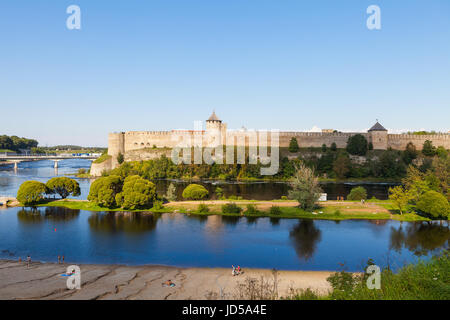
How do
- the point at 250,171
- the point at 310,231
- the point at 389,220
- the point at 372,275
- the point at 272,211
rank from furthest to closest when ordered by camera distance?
the point at 250,171, the point at 272,211, the point at 389,220, the point at 310,231, the point at 372,275

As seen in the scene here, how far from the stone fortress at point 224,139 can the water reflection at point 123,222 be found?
31.5 meters

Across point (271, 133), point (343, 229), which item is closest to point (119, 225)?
point (343, 229)

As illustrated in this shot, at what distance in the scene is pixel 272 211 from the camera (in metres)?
26.8

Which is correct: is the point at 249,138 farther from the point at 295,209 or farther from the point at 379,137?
the point at 295,209

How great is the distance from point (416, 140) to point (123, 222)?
53834 millimetres

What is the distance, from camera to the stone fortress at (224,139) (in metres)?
57.3

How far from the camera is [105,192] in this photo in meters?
28.1

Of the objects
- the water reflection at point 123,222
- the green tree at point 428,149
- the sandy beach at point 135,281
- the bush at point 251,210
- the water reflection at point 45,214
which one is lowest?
the sandy beach at point 135,281

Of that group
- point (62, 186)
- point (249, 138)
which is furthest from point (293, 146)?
point (62, 186)

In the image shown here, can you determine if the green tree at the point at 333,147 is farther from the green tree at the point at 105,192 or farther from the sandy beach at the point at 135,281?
the sandy beach at the point at 135,281

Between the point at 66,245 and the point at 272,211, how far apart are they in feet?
48.7

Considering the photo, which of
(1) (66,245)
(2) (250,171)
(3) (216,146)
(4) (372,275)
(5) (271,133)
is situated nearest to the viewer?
(4) (372,275)

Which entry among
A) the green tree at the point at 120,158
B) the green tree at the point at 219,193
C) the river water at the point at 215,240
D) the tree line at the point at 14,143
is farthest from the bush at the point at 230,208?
the tree line at the point at 14,143
